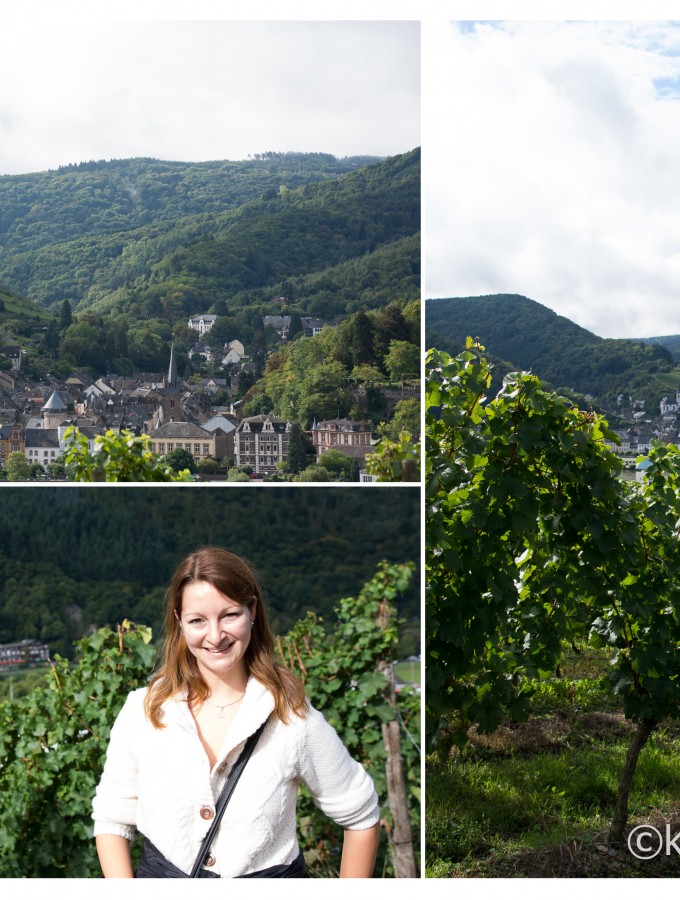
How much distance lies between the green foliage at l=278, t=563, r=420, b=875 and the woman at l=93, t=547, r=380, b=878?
1.24m

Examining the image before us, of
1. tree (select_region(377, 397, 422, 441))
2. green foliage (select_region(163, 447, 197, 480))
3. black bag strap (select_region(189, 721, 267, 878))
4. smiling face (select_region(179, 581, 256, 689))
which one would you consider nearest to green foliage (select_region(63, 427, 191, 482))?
green foliage (select_region(163, 447, 197, 480))

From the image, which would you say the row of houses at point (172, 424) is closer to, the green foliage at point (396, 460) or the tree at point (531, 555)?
the green foliage at point (396, 460)

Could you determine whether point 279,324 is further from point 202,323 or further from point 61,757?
point 61,757

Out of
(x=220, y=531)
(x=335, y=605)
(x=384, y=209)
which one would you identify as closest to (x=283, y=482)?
(x=220, y=531)

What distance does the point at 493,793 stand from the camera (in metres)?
3.32

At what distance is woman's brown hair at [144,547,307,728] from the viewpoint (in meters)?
2.16

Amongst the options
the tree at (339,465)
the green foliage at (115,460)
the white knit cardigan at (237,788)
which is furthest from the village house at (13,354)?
the white knit cardigan at (237,788)

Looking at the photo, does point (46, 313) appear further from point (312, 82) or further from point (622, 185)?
point (622, 185)

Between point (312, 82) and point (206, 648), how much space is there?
202cm

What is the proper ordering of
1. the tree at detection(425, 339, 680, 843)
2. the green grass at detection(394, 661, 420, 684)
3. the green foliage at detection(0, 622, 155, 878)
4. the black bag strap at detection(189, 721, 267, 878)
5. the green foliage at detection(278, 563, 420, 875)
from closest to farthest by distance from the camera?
the black bag strap at detection(189, 721, 267, 878), the tree at detection(425, 339, 680, 843), the green foliage at detection(0, 622, 155, 878), the green foliage at detection(278, 563, 420, 875), the green grass at detection(394, 661, 420, 684)

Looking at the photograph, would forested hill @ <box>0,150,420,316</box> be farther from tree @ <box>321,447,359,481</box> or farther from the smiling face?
the smiling face

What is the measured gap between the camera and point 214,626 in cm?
215

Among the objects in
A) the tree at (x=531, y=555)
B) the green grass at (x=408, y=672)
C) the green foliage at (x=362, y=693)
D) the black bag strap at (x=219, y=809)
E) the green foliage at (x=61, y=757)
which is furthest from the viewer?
the green grass at (x=408, y=672)

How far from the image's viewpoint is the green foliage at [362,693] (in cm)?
343
